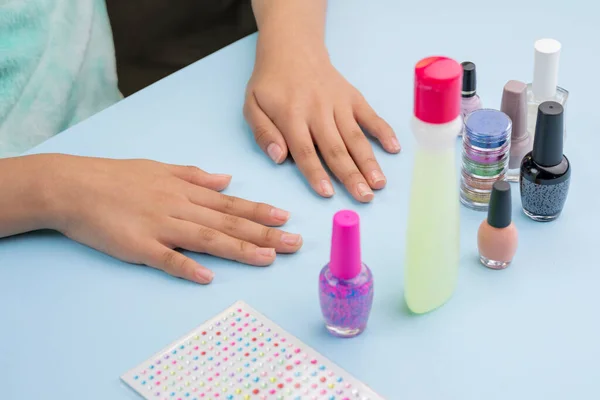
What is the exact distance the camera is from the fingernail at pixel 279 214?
74cm

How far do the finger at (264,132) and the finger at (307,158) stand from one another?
0.04 feet

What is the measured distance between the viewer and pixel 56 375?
24.9 inches

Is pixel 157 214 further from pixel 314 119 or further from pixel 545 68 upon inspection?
pixel 545 68

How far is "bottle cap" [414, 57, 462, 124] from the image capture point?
0.54m

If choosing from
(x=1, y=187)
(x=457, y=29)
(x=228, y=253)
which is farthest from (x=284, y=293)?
(x=457, y=29)

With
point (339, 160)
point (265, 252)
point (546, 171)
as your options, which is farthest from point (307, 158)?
point (546, 171)

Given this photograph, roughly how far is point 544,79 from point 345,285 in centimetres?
30

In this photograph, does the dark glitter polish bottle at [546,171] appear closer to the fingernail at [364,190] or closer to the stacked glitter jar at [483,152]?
the stacked glitter jar at [483,152]

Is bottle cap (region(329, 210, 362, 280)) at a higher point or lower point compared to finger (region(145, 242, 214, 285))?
higher

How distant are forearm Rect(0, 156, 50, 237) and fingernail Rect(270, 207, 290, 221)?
0.22 metres

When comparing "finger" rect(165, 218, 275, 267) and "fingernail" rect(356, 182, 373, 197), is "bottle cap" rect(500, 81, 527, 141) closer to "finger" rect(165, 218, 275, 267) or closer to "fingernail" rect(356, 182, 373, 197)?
"fingernail" rect(356, 182, 373, 197)

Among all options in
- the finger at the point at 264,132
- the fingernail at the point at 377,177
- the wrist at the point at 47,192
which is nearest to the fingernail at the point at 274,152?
the finger at the point at 264,132

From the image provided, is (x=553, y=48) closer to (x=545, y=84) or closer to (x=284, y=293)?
(x=545, y=84)

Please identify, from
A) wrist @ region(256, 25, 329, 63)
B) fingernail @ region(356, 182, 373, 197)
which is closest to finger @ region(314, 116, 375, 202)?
fingernail @ region(356, 182, 373, 197)
